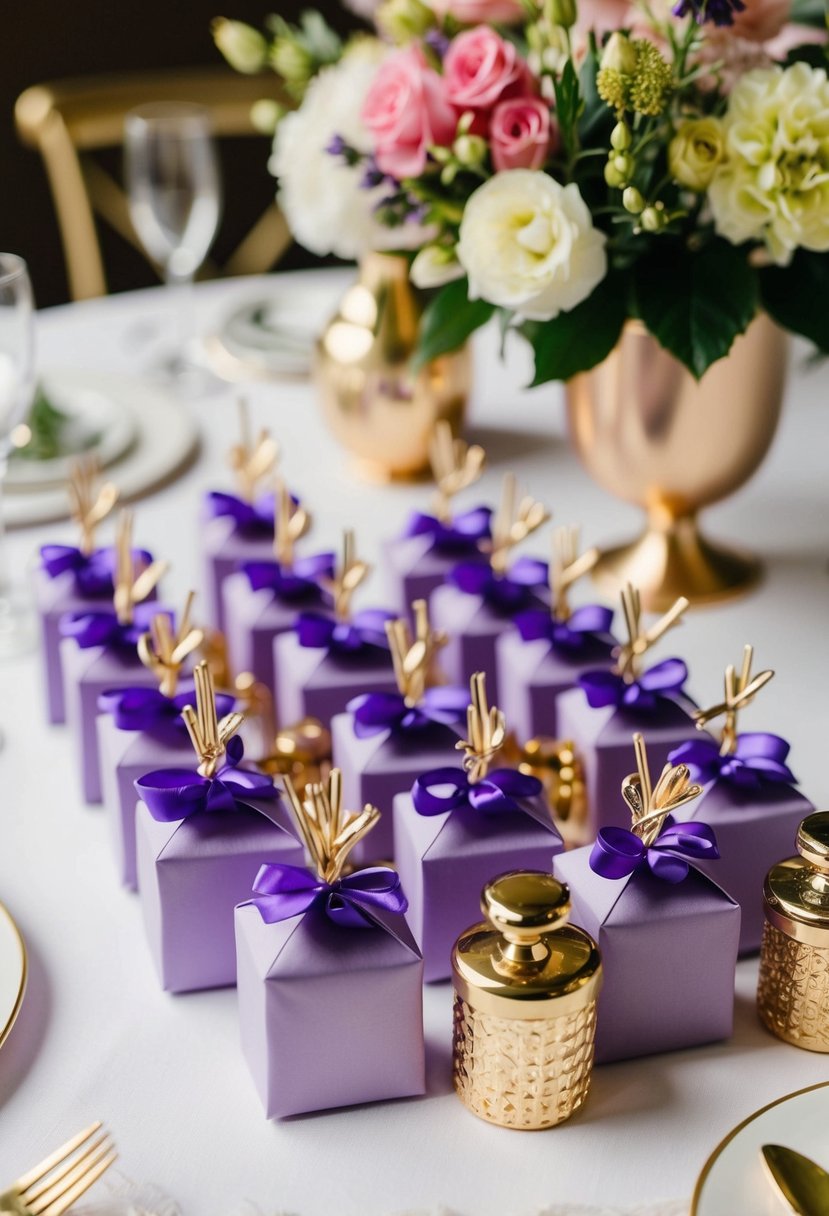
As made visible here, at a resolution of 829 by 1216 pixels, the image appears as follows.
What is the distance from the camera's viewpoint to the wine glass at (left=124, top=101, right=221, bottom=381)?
162cm

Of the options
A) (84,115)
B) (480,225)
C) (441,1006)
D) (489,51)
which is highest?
(489,51)

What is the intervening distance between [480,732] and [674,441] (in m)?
0.44

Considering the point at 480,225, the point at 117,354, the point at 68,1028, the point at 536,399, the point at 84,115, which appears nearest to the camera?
the point at 68,1028

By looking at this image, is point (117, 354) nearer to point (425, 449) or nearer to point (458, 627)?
point (425, 449)

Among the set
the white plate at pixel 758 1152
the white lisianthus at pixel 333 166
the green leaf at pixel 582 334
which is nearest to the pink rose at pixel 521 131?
the green leaf at pixel 582 334

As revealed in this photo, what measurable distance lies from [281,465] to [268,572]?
1.36 feet

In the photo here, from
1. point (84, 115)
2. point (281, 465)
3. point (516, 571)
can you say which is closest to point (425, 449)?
point (281, 465)

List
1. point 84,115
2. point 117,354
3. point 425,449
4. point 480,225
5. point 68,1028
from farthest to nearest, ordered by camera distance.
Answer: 1. point 84,115
2. point 117,354
3. point 425,449
4. point 480,225
5. point 68,1028

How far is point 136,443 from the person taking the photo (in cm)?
149

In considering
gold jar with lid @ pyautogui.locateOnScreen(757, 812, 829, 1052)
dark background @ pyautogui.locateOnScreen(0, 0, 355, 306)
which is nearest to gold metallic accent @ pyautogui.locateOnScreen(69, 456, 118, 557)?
gold jar with lid @ pyautogui.locateOnScreen(757, 812, 829, 1052)

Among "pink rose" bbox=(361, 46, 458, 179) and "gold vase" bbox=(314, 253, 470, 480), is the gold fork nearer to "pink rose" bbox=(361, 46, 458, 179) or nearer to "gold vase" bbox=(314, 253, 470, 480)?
"pink rose" bbox=(361, 46, 458, 179)

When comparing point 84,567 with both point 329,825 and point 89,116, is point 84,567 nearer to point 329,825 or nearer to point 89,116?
point 329,825

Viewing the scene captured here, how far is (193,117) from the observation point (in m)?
1.66

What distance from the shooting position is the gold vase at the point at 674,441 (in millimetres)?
1144
